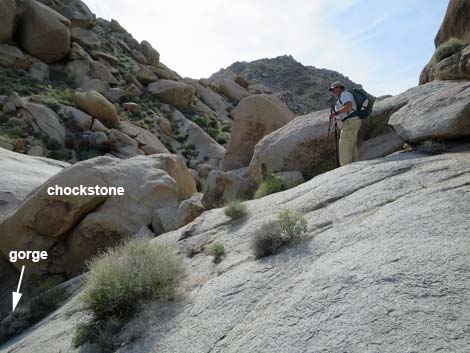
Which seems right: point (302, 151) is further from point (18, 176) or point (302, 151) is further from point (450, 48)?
point (18, 176)

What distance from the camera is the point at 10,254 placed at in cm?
1252

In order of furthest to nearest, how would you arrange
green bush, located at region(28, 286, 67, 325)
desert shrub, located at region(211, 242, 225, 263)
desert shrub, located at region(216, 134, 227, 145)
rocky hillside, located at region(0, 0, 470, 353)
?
desert shrub, located at region(216, 134, 227, 145), green bush, located at region(28, 286, 67, 325), desert shrub, located at region(211, 242, 225, 263), rocky hillside, located at region(0, 0, 470, 353)

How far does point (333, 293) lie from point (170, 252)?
12.1 feet

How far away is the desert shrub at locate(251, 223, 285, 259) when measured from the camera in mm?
6664

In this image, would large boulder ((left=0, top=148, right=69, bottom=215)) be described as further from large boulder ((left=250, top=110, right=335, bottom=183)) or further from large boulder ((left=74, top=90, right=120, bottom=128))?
large boulder ((left=74, top=90, right=120, bottom=128))

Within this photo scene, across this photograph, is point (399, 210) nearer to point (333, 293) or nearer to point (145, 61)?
point (333, 293)

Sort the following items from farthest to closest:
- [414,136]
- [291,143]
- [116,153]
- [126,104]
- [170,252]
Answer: [126,104] < [116,153] < [291,143] < [414,136] < [170,252]

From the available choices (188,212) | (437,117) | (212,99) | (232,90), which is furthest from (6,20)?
(437,117)

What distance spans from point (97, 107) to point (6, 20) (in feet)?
38.2

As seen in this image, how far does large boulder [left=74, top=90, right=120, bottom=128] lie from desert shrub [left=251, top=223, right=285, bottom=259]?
24.4 meters

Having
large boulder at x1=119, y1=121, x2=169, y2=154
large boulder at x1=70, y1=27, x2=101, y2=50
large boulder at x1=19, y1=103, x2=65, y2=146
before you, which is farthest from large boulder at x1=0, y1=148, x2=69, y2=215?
large boulder at x1=70, y1=27, x2=101, y2=50

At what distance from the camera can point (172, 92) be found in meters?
39.7

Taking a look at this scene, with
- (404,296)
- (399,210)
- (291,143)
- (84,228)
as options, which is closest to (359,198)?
(399,210)

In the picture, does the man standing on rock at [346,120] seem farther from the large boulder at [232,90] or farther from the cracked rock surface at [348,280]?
the large boulder at [232,90]
